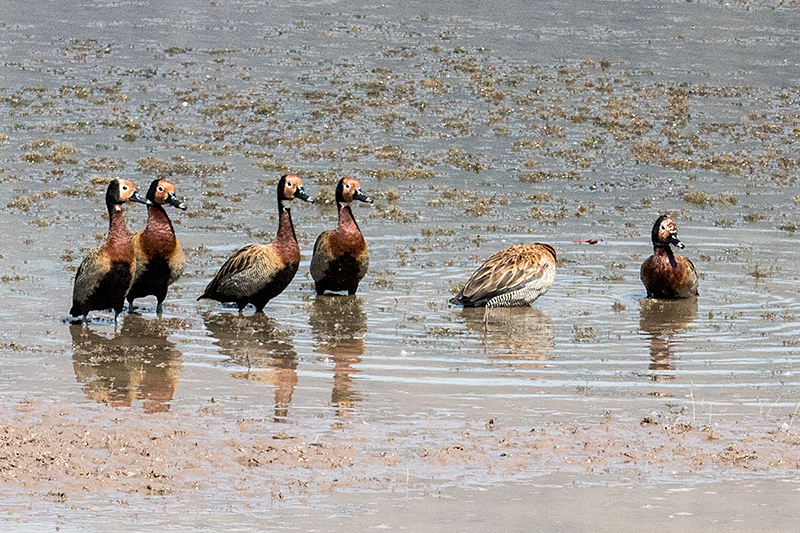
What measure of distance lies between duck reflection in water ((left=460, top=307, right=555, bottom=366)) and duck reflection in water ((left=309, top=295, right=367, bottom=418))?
1.26 metres

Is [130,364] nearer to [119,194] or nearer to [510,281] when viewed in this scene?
[119,194]

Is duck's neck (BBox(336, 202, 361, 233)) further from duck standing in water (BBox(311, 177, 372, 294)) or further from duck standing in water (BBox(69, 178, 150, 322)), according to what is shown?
duck standing in water (BBox(69, 178, 150, 322))

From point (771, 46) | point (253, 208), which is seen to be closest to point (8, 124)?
point (253, 208)

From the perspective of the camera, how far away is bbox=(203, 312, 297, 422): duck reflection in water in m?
12.0

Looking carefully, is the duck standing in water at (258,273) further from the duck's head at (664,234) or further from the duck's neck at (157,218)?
the duck's head at (664,234)

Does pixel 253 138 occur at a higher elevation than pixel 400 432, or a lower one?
higher

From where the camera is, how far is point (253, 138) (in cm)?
2712

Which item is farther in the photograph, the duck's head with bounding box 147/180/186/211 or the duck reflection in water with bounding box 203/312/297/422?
the duck's head with bounding box 147/180/186/211

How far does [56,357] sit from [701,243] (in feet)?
35.6

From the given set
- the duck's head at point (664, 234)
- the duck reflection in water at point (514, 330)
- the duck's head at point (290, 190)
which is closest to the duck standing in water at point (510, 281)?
the duck reflection in water at point (514, 330)

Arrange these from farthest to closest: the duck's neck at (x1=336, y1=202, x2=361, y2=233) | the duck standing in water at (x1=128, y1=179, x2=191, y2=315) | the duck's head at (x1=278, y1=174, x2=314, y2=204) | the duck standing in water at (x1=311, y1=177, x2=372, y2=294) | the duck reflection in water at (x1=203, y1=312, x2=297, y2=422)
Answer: the duck's neck at (x1=336, y1=202, x2=361, y2=233)
the duck standing in water at (x1=311, y1=177, x2=372, y2=294)
the duck's head at (x1=278, y1=174, x2=314, y2=204)
the duck standing in water at (x1=128, y1=179, x2=191, y2=315)
the duck reflection in water at (x1=203, y1=312, x2=297, y2=422)

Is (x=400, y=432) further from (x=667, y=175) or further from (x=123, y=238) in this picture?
(x=667, y=175)

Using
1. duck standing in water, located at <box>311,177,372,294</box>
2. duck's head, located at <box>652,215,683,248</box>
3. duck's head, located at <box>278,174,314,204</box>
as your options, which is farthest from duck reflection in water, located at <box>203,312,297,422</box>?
duck's head, located at <box>652,215,683,248</box>

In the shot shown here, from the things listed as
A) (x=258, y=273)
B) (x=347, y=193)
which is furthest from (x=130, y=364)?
(x=347, y=193)
